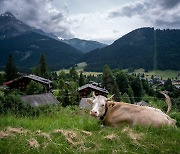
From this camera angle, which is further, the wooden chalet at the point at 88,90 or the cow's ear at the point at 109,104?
the wooden chalet at the point at 88,90

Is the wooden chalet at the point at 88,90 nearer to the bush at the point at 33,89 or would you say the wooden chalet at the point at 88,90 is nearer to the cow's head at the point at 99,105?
the bush at the point at 33,89

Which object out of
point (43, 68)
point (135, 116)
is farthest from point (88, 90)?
point (135, 116)

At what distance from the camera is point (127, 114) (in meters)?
8.27

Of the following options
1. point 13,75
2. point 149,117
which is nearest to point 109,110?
point 149,117

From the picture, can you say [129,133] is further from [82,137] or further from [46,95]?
[46,95]

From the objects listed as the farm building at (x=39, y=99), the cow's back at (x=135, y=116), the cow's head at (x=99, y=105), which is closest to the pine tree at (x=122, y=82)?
the farm building at (x=39, y=99)

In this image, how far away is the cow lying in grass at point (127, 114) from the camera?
25.8ft

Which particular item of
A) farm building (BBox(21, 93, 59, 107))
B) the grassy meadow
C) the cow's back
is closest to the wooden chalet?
farm building (BBox(21, 93, 59, 107))

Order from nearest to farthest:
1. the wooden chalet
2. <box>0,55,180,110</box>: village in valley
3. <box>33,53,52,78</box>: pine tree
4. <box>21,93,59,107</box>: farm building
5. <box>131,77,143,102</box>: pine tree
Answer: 1. <box>21,93,59,107</box>: farm building
2. <box>0,55,180,110</box>: village in valley
3. the wooden chalet
4. <box>33,53,52,78</box>: pine tree
5. <box>131,77,143,102</box>: pine tree

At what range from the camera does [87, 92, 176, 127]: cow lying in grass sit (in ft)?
25.8

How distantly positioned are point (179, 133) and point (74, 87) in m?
79.6

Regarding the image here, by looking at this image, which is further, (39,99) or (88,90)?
(88,90)

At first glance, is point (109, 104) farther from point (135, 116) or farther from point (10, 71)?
point (10, 71)

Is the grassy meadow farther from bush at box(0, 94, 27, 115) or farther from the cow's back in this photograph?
bush at box(0, 94, 27, 115)
